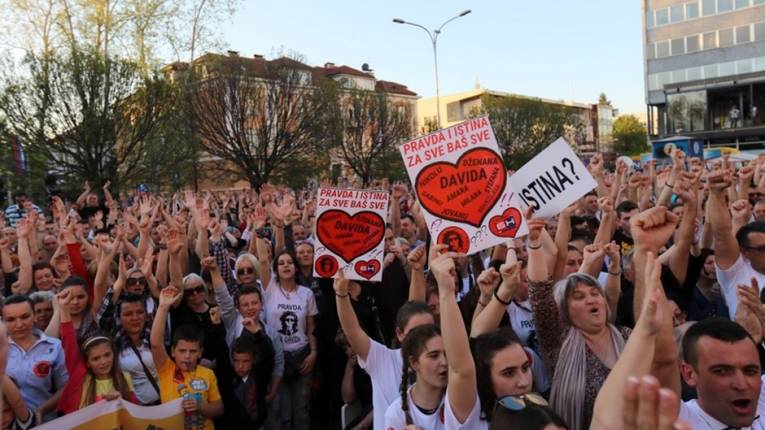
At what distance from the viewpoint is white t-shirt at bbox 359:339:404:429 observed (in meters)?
3.63

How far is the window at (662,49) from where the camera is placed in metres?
51.9

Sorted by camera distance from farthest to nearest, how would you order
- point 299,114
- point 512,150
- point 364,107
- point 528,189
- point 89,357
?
1. point 512,150
2. point 364,107
3. point 299,114
4. point 528,189
5. point 89,357

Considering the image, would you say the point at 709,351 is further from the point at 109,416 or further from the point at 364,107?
the point at 364,107

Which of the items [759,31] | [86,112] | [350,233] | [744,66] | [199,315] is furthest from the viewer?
[744,66]

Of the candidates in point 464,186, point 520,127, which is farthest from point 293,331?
point 520,127

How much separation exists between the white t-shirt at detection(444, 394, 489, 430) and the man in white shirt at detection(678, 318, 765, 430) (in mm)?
849

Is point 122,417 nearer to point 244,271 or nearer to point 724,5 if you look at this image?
point 244,271

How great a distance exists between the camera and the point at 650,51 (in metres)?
53.0

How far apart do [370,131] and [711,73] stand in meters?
31.0

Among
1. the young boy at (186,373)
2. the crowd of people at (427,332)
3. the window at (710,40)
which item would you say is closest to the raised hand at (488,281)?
the crowd of people at (427,332)

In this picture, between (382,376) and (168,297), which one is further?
(168,297)

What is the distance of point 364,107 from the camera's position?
35.8 m

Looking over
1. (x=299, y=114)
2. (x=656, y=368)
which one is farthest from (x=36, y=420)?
(x=299, y=114)

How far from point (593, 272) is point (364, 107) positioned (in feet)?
107
